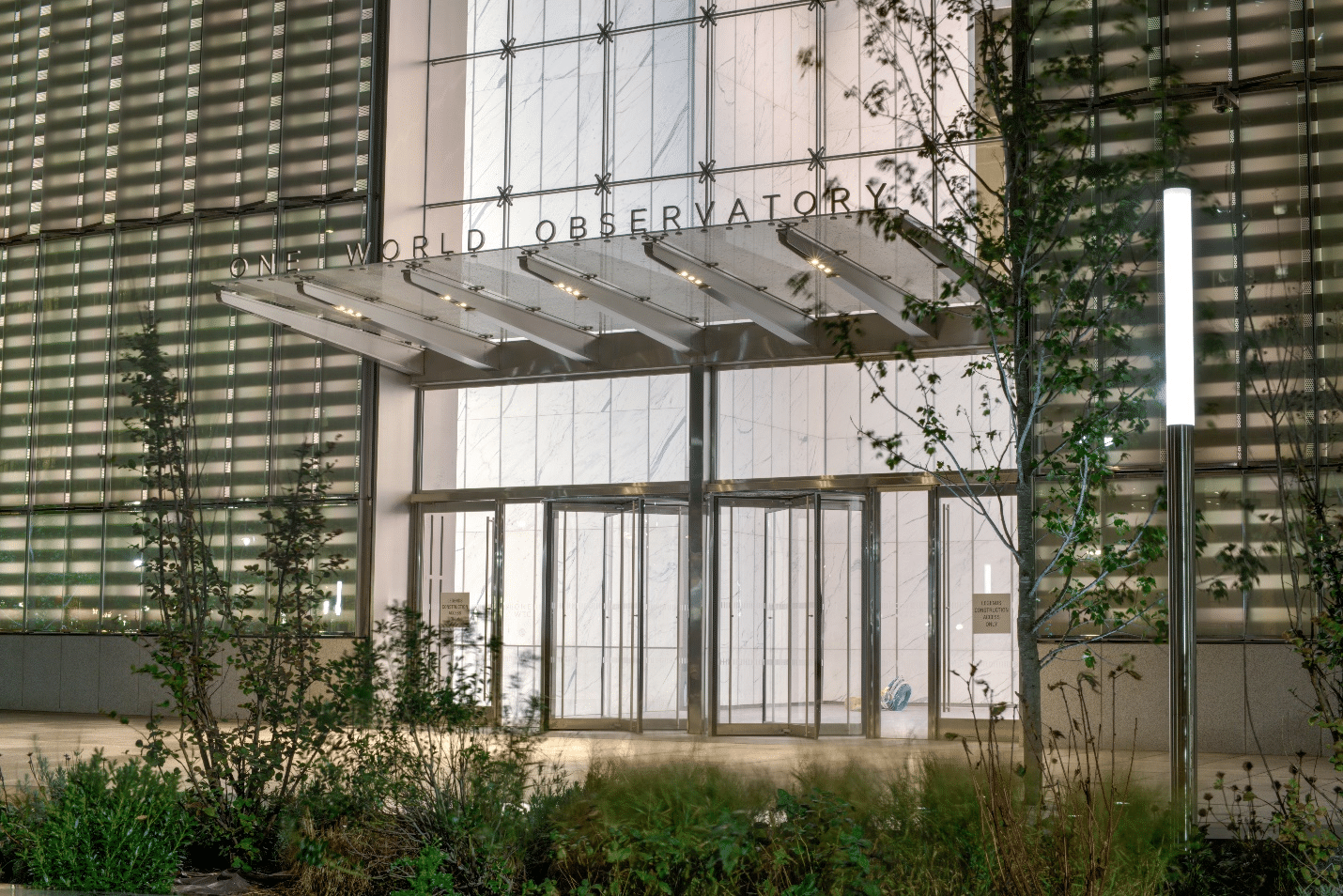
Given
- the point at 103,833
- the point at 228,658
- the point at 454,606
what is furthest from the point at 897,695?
the point at 103,833

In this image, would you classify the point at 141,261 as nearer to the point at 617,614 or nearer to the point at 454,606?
the point at 454,606

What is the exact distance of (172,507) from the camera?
25.0 feet

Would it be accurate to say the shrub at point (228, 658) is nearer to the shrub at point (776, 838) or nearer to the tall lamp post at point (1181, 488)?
the shrub at point (776, 838)

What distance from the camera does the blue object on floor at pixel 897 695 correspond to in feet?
47.6

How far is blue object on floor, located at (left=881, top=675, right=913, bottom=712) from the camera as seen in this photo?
1452cm

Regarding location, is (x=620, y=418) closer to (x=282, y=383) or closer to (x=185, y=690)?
(x=282, y=383)

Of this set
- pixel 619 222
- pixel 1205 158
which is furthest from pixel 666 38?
pixel 1205 158

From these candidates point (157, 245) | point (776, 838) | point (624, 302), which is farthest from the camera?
point (157, 245)

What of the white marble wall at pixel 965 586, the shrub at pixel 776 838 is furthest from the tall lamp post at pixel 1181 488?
the white marble wall at pixel 965 586

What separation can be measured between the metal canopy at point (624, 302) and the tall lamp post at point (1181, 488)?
557cm

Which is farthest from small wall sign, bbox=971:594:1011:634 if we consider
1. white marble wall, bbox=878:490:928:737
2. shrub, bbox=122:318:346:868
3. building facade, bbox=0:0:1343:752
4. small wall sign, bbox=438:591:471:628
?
shrub, bbox=122:318:346:868

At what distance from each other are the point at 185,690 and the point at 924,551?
8482mm

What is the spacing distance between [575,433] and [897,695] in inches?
174

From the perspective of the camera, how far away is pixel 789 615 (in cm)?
1370
